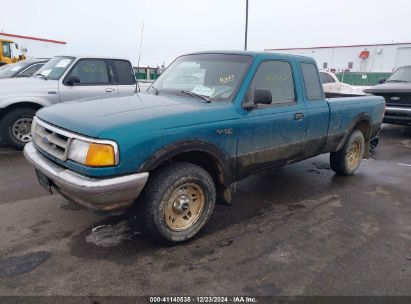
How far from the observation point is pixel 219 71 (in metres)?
4.07

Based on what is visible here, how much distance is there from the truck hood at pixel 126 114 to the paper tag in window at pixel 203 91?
17cm

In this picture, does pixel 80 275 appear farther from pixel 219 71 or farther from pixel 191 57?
pixel 191 57

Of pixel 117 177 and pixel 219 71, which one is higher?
pixel 219 71

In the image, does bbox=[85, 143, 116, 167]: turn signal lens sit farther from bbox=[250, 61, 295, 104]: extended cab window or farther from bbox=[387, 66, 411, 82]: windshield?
bbox=[387, 66, 411, 82]: windshield

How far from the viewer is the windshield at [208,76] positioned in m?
3.87

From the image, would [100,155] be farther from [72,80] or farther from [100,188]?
[72,80]

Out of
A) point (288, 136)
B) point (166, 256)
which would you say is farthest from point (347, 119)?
point (166, 256)

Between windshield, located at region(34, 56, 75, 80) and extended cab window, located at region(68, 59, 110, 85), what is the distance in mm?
196

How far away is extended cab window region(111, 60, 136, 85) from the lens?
7883 millimetres

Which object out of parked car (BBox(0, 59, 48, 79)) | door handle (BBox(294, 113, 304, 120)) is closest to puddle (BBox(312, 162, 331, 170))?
door handle (BBox(294, 113, 304, 120))

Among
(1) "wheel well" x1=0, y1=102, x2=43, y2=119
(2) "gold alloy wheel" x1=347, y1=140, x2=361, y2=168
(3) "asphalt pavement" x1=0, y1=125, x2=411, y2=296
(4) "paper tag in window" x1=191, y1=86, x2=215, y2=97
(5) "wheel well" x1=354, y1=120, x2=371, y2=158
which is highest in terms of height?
(4) "paper tag in window" x1=191, y1=86, x2=215, y2=97

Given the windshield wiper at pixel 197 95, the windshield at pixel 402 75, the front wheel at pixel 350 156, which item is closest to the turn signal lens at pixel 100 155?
the windshield wiper at pixel 197 95

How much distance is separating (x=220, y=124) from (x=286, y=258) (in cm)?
144

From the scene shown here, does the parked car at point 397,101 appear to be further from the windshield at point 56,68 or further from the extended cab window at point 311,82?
the windshield at point 56,68
